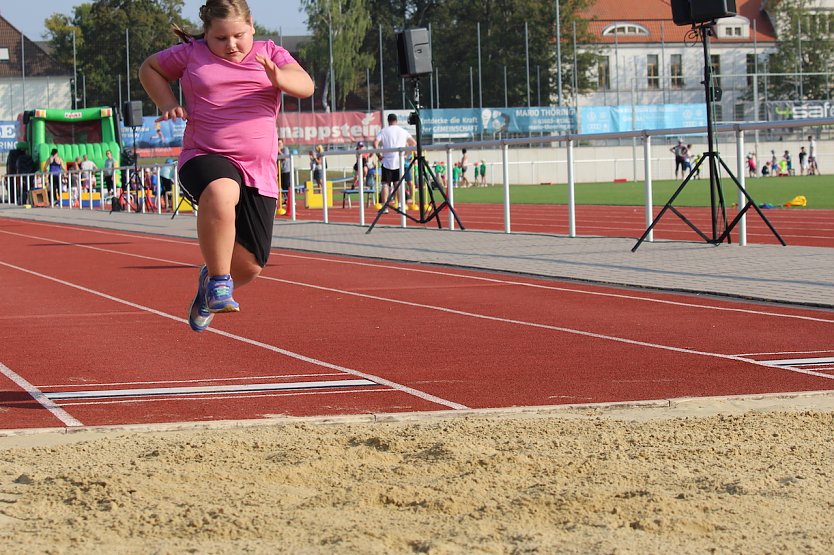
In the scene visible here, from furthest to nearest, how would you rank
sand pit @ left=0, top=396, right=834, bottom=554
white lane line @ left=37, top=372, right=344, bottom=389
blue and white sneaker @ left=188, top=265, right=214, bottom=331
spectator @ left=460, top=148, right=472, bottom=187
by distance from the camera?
1. spectator @ left=460, top=148, right=472, bottom=187
2. white lane line @ left=37, top=372, right=344, bottom=389
3. blue and white sneaker @ left=188, top=265, right=214, bottom=331
4. sand pit @ left=0, top=396, right=834, bottom=554

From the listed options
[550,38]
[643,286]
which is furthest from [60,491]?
[550,38]

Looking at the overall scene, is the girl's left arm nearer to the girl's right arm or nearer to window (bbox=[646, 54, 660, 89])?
the girl's right arm

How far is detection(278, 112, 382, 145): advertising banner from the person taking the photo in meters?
57.6

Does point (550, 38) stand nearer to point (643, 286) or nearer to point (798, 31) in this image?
point (798, 31)

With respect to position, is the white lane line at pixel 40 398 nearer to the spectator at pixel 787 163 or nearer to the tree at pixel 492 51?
the spectator at pixel 787 163

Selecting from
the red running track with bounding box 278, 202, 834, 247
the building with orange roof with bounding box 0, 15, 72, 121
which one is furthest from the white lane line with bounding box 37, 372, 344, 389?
the building with orange roof with bounding box 0, 15, 72, 121

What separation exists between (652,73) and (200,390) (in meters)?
79.5

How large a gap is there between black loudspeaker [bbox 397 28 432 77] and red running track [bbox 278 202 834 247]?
3.30 m

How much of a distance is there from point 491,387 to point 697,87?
8052cm

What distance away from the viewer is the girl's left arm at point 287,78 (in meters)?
5.39

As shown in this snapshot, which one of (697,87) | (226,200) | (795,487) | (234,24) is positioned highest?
(697,87)

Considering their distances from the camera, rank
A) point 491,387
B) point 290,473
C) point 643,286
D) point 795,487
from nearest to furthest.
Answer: point 795,487
point 290,473
point 491,387
point 643,286

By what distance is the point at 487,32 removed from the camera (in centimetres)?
8538

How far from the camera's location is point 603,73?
268ft
